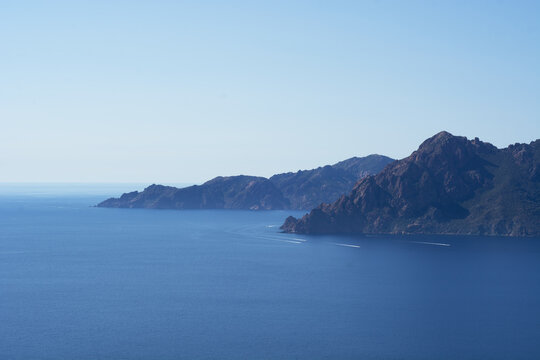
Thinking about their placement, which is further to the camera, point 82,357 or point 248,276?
point 248,276

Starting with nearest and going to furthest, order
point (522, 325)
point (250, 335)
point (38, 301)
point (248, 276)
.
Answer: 1. point (250, 335)
2. point (522, 325)
3. point (38, 301)
4. point (248, 276)

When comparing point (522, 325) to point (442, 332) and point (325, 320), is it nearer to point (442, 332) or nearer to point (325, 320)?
point (442, 332)

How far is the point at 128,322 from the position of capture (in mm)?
127875

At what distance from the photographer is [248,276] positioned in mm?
185375

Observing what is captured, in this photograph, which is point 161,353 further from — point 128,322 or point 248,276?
point 248,276

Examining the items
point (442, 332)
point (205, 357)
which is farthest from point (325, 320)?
point (205, 357)

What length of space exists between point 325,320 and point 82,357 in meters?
50.8

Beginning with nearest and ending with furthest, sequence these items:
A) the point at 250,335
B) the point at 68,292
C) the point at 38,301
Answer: the point at 250,335
the point at 38,301
the point at 68,292

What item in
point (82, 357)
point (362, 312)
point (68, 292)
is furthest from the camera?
point (68, 292)

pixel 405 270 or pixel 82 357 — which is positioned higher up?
pixel 405 270

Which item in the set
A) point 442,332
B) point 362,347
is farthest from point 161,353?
point 442,332

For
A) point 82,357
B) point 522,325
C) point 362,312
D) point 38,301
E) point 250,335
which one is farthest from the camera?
point 38,301

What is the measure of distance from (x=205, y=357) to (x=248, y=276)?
79220mm

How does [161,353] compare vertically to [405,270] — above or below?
below
